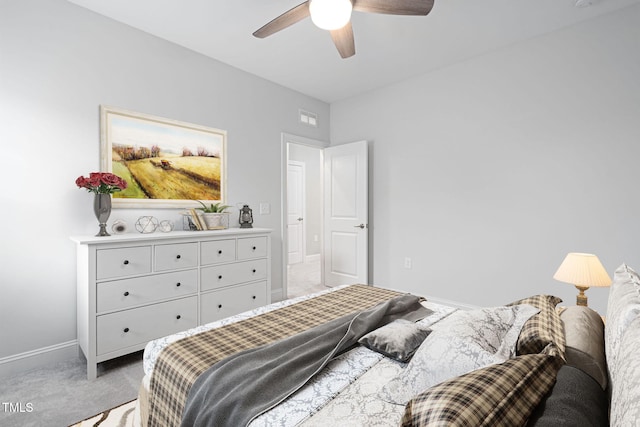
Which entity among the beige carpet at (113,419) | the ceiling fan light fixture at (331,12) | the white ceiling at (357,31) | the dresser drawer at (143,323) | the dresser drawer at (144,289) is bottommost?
the beige carpet at (113,419)

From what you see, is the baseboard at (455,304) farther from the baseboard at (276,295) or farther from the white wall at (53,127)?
the white wall at (53,127)

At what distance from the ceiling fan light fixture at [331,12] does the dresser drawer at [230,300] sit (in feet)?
7.47

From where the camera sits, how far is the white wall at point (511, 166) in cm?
253

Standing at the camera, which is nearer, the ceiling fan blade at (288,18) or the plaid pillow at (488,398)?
the plaid pillow at (488,398)

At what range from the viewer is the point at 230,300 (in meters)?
2.89

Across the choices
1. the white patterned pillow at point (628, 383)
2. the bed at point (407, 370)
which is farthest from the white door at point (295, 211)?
the white patterned pillow at point (628, 383)

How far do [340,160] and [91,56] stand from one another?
9.41 feet

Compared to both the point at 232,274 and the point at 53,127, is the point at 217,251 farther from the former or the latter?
the point at 53,127

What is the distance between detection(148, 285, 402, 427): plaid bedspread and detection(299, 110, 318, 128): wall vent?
2.97 meters

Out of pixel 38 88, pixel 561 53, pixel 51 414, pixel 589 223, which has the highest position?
pixel 561 53

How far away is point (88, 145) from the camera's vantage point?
2471 mm

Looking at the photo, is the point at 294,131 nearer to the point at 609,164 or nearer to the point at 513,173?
the point at 513,173

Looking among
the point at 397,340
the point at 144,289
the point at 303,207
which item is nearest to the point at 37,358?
the point at 144,289

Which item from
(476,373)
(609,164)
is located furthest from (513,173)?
(476,373)
